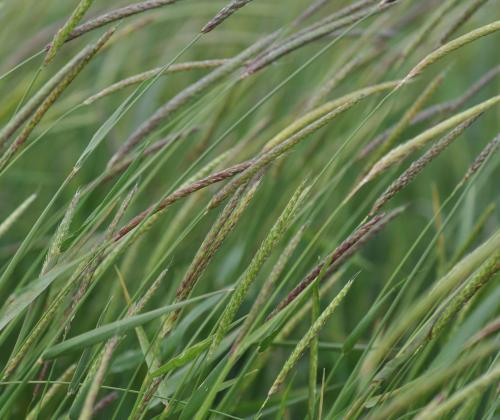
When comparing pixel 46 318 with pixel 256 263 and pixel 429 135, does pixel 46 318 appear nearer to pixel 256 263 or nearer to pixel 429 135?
pixel 256 263

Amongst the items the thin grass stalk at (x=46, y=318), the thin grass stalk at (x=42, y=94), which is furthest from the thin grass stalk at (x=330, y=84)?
the thin grass stalk at (x=46, y=318)

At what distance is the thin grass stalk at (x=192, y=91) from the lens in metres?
1.20

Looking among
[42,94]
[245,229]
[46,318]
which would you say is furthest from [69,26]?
[245,229]

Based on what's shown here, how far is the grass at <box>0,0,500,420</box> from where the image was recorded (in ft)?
3.19

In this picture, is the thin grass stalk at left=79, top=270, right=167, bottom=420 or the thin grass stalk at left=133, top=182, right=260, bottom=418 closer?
the thin grass stalk at left=79, top=270, right=167, bottom=420

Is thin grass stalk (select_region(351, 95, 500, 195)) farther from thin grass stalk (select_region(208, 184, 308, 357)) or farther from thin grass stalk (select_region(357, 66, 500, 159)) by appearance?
thin grass stalk (select_region(357, 66, 500, 159))

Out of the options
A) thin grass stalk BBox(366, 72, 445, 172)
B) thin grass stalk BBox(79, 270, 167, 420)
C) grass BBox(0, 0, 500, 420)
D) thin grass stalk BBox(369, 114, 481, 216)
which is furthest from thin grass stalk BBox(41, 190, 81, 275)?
thin grass stalk BBox(366, 72, 445, 172)

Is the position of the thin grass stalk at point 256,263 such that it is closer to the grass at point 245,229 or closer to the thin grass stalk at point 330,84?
the grass at point 245,229

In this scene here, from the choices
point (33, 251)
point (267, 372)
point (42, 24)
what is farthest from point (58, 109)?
point (42, 24)

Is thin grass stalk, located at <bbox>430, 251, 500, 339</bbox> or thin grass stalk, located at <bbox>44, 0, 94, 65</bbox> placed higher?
thin grass stalk, located at <bbox>44, 0, 94, 65</bbox>

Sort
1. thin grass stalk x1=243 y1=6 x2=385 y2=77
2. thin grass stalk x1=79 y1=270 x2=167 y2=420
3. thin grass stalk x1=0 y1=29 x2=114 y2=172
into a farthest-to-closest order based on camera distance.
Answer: thin grass stalk x1=243 y1=6 x2=385 y2=77
thin grass stalk x1=0 y1=29 x2=114 y2=172
thin grass stalk x1=79 y1=270 x2=167 y2=420

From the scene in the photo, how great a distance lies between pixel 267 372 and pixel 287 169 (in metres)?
0.51

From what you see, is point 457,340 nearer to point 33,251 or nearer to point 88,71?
point 33,251

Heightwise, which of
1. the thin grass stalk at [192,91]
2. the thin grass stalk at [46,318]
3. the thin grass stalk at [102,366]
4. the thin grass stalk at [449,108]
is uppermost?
the thin grass stalk at [192,91]
